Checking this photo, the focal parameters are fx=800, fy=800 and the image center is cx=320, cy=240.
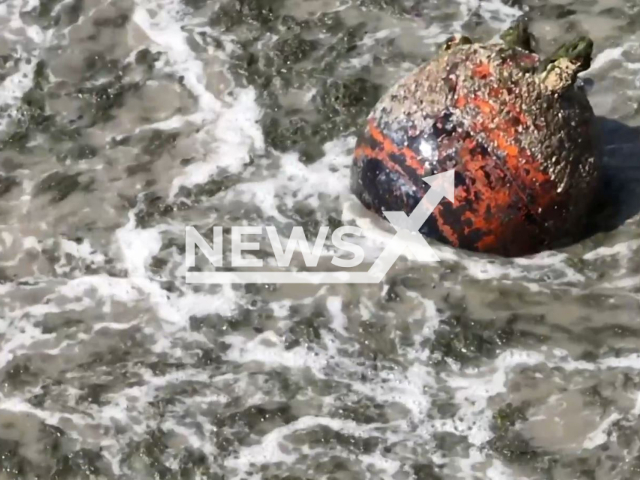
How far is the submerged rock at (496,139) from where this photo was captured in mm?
2908

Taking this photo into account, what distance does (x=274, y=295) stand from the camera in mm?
3377

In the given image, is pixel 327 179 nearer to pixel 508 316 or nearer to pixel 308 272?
pixel 308 272

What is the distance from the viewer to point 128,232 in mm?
3637

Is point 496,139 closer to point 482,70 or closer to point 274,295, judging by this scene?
point 482,70

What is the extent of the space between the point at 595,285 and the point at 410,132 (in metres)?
1.01

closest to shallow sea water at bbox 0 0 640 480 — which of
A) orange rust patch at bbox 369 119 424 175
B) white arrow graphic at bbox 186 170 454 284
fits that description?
white arrow graphic at bbox 186 170 454 284

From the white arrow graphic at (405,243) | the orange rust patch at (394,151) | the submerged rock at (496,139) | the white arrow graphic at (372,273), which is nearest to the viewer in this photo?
the submerged rock at (496,139)

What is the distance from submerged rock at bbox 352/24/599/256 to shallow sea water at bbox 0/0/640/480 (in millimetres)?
261

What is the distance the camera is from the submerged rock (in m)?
2.91

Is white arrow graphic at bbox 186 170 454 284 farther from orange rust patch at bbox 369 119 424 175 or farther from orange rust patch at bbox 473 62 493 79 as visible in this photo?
orange rust patch at bbox 473 62 493 79

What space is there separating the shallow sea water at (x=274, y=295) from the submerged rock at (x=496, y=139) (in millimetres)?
261

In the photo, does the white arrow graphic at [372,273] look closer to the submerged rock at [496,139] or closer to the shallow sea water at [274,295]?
the shallow sea water at [274,295]

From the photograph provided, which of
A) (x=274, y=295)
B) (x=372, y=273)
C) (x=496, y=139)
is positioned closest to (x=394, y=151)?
(x=496, y=139)

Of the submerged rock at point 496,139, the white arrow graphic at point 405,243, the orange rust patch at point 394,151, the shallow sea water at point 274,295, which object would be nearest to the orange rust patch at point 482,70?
the submerged rock at point 496,139
